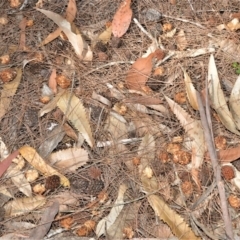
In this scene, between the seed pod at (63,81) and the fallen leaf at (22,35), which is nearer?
the seed pod at (63,81)

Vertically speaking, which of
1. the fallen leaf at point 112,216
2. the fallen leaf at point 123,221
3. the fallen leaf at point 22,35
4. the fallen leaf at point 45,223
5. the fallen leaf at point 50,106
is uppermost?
the fallen leaf at point 22,35

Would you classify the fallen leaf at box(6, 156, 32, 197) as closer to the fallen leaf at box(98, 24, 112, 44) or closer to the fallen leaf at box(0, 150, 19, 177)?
the fallen leaf at box(0, 150, 19, 177)

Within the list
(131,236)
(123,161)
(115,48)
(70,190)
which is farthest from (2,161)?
(115,48)

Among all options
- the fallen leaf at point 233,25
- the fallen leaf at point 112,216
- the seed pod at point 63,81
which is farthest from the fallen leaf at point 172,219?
the fallen leaf at point 233,25

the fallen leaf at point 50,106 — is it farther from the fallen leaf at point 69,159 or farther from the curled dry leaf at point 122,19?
the curled dry leaf at point 122,19

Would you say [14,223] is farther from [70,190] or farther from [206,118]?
[206,118]

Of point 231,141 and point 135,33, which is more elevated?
point 135,33

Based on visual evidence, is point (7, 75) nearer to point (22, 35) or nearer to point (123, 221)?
point (22, 35)
